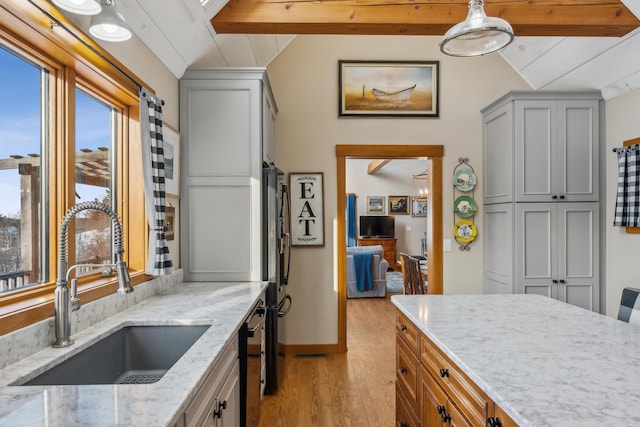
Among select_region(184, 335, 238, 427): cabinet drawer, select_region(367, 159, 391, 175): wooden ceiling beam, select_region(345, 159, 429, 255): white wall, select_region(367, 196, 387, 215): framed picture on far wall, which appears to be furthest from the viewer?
select_region(367, 196, 387, 215): framed picture on far wall

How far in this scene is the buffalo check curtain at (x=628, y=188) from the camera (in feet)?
10.2

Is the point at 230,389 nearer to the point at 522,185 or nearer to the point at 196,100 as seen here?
the point at 196,100

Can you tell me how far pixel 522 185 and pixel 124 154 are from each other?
123 inches

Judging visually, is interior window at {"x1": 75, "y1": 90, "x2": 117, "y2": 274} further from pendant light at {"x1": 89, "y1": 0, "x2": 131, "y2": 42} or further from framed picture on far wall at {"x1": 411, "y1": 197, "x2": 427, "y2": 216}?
framed picture on far wall at {"x1": 411, "y1": 197, "x2": 427, "y2": 216}

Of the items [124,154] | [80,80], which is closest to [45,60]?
[80,80]

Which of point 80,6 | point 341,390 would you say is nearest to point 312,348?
point 341,390

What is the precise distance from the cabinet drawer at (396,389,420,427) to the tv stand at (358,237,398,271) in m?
7.77

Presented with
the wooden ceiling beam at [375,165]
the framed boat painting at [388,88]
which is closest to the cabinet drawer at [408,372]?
the framed boat painting at [388,88]

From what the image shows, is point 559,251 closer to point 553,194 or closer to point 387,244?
point 553,194

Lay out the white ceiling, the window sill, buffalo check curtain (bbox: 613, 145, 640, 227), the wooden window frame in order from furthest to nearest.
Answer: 1. buffalo check curtain (bbox: 613, 145, 640, 227)
2. the white ceiling
3. the wooden window frame
4. the window sill

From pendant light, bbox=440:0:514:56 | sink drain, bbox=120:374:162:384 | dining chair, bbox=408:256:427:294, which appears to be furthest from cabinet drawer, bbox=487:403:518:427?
dining chair, bbox=408:256:427:294

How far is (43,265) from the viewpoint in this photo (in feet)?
5.44

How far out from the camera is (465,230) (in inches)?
154

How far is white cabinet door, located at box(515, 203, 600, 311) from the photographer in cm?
339
